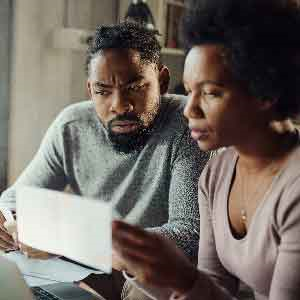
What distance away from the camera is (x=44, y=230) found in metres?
1.12

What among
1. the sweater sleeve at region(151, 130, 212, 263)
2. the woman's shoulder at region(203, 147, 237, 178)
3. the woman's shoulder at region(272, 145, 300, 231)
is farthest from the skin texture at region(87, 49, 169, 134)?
the woman's shoulder at region(272, 145, 300, 231)

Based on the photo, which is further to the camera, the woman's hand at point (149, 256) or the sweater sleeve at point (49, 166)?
the sweater sleeve at point (49, 166)

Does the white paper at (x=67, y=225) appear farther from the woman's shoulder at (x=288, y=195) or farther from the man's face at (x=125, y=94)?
the man's face at (x=125, y=94)

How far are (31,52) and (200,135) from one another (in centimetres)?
163

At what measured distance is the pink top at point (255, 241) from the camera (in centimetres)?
96

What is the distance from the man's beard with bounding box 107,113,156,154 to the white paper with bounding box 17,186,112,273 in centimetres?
47

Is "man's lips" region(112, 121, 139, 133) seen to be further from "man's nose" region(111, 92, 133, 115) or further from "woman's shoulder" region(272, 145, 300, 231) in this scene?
"woman's shoulder" region(272, 145, 300, 231)

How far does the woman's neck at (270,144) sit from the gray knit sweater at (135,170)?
1.31 ft

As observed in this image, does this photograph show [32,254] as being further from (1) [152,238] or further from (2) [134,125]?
(1) [152,238]

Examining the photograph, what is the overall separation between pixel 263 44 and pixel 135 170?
74cm

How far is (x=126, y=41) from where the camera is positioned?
158 cm

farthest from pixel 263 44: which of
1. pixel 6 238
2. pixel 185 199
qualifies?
pixel 6 238

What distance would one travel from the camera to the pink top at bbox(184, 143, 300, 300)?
961mm

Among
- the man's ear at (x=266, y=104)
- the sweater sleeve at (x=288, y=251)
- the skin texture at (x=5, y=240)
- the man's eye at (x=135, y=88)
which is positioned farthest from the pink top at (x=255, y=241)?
the skin texture at (x=5, y=240)
